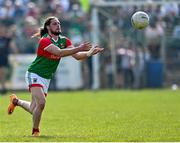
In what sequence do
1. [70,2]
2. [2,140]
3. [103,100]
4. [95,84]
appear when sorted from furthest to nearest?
[70,2]
[95,84]
[103,100]
[2,140]

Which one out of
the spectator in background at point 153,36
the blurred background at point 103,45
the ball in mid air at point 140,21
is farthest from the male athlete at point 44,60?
the spectator in background at point 153,36

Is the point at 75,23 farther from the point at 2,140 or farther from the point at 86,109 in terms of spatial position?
the point at 2,140

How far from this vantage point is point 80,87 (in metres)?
31.3

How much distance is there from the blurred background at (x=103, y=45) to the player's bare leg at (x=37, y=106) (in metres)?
17.4

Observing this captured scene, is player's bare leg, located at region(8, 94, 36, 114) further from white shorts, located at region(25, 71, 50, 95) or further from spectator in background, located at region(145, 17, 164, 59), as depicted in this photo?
spectator in background, located at region(145, 17, 164, 59)

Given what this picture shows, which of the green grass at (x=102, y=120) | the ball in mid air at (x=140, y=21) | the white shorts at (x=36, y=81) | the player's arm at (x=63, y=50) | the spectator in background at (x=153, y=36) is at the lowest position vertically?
the green grass at (x=102, y=120)

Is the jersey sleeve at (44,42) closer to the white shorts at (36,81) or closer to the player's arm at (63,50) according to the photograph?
the player's arm at (63,50)

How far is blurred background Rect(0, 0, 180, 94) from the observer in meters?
31.1

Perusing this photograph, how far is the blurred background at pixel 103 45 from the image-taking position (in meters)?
31.1

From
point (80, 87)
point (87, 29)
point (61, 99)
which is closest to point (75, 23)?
point (87, 29)

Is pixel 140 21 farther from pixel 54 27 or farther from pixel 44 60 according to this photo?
pixel 44 60

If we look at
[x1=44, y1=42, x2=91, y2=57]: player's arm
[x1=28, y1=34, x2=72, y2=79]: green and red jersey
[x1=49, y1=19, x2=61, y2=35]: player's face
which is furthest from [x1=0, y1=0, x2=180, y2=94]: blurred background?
[x1=44, y1=42, x2=91, y2=57]: player's arm

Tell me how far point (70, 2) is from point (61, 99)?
26.8 ft

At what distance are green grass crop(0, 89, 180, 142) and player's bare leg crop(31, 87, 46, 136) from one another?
188 mm
